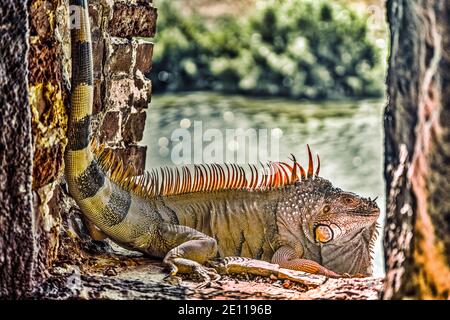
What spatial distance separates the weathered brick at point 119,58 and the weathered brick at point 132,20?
0.13 feet

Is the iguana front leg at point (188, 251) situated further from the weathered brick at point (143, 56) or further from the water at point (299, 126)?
the water at point (299, 126)

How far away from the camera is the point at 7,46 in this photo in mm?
2299

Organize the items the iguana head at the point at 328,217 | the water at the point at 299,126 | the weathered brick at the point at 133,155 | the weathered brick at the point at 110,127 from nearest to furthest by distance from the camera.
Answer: the iguana head at the point at 328,217 → the weathered brick at the point at 110,127 → the weathered brick at the point at 133,155 → the water at the point at 299,126

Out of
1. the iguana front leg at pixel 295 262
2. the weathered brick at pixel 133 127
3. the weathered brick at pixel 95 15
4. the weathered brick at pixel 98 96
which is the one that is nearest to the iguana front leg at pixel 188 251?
the iguana front leg at pixel 295 262

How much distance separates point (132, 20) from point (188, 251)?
113 cm

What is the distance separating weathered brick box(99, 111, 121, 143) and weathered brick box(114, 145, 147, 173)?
7 cm

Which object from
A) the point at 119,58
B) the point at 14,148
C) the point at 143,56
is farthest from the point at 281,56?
the point at 14,148

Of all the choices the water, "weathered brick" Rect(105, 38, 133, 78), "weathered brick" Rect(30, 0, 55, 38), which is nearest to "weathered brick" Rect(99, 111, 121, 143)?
"weathered brick" Rect(105, 38, 133, 78)

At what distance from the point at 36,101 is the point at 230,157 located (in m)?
6.77

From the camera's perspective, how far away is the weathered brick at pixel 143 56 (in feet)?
11.9

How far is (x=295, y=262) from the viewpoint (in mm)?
3215

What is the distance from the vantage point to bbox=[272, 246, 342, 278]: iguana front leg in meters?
3.17
